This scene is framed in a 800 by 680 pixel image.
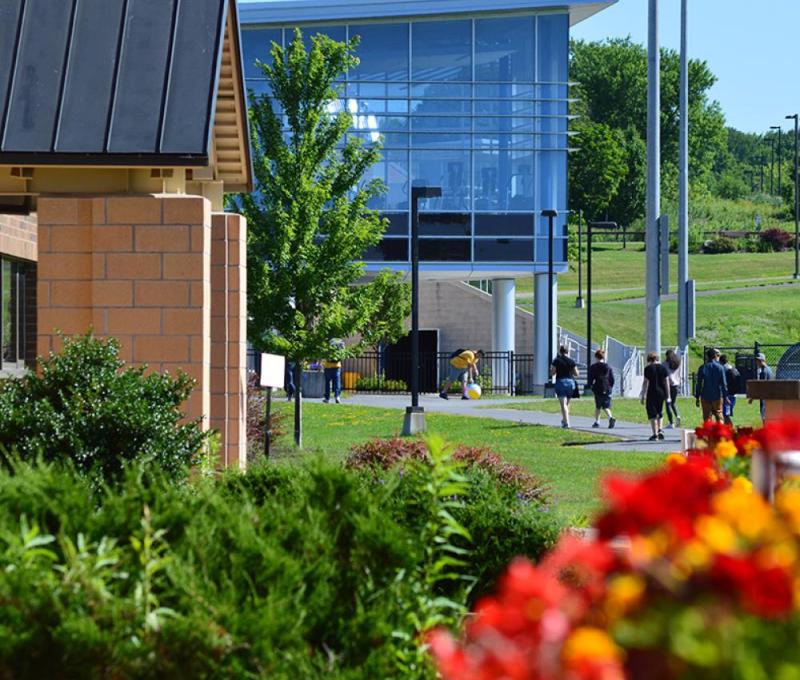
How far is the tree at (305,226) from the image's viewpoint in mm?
24938

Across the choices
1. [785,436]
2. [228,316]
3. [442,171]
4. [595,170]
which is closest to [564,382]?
[228,316]

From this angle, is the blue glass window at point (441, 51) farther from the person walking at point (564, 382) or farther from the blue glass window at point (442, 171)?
the person walking at point (564, 382)

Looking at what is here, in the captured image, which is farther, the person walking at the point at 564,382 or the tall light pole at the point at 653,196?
the person walking at the point at 564,382

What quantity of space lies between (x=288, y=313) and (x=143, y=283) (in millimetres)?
14406

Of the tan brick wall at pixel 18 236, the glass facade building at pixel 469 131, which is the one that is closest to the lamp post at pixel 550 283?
the glass facade building at pixel 469 131

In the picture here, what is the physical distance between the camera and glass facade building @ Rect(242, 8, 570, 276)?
51.3 meters

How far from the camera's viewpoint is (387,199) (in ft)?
169

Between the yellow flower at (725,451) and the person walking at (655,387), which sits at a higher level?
the yellow flower at (725,451)

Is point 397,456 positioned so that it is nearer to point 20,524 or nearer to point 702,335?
point 20,524

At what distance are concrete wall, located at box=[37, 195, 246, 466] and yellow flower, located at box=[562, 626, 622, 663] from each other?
27.3ft

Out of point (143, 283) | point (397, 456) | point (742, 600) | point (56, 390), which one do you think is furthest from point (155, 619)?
point (397, 456)

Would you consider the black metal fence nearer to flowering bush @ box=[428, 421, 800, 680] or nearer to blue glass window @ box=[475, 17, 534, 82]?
blue glass window @ box=[475, 17, 534, 82]

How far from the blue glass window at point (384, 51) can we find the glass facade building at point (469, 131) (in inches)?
1.4

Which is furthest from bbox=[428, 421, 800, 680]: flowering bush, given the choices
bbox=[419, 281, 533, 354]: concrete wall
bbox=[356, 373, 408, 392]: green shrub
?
bbox=[419, 281, 533, 354]: concrete wall
